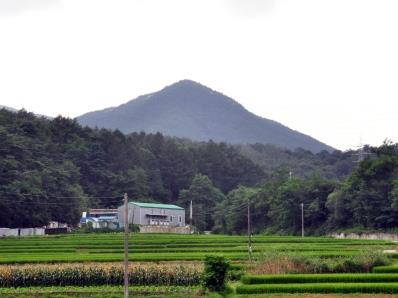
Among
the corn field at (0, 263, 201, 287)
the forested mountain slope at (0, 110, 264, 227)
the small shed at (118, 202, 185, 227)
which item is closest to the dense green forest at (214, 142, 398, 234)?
the small shed at (118, 202, 185, 227)

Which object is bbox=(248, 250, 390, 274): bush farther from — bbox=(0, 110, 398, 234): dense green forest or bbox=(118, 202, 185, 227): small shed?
bbox=(118, 202, 185, 227): small shed

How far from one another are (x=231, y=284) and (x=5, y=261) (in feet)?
53.4

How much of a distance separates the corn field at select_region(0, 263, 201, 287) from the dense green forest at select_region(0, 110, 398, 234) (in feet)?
156

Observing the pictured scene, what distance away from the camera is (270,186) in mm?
108312

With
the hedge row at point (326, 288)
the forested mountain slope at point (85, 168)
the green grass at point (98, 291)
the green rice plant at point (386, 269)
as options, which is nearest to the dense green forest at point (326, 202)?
the forested mountain slope at point (85, 168)

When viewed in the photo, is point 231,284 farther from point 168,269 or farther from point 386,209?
point 386,209

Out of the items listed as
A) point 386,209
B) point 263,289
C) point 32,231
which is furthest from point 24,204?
point 263,289

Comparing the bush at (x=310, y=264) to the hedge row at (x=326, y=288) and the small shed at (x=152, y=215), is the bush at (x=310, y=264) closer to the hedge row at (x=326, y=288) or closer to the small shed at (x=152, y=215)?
the hedge row at (x=326, y=288)

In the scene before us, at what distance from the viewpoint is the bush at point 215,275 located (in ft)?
108

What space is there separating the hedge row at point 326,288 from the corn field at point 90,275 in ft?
14.6

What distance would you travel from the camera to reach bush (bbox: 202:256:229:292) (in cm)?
3303

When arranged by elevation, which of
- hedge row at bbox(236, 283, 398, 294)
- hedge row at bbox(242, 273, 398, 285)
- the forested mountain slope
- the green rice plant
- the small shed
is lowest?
hedge row at bbox(236, 283, 398, 294)

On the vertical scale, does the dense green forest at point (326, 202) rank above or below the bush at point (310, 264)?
above

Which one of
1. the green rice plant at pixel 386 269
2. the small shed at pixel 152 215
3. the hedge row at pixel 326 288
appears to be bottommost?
the hedge row at pixel 326 288
